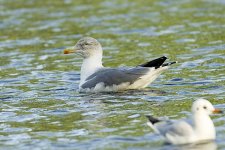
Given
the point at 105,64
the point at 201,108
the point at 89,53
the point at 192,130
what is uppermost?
the point at 105,64

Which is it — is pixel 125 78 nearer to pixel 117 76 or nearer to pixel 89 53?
pixel 117 76

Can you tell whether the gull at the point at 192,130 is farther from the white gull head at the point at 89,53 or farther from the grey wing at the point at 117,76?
the white gull head at the point at 89,53

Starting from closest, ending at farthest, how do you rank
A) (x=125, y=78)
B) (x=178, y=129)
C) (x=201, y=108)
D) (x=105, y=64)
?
(x=178, y=129)
(x=201, y=108)
(x=125, y=78)
(x=105, y=64)

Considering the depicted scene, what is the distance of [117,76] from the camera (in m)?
16.8

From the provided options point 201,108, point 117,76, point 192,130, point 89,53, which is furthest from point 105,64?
point 192,130

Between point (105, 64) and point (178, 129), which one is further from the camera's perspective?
point (105, 64)

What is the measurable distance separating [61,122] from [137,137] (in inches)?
80.4

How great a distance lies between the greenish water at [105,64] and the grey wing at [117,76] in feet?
0.97

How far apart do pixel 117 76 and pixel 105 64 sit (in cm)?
360

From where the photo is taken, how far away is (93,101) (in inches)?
628

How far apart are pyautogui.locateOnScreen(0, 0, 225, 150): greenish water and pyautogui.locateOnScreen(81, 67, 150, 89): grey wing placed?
297 mm

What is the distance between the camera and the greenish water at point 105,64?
13.1 meters

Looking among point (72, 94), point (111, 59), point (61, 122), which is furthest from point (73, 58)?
point (61, 122)

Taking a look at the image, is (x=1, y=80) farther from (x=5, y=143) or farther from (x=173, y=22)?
(x=173, y=22)
